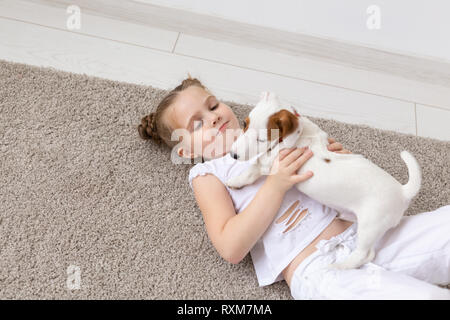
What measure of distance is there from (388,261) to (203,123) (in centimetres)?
51

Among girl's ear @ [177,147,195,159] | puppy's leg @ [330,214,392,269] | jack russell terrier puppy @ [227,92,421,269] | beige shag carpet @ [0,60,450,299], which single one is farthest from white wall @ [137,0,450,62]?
puppy's leg @ [330,214,392,269]

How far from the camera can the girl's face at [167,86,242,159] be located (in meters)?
0.97

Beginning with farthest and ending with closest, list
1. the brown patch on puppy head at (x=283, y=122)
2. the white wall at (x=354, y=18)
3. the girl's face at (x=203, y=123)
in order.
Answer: the white wall at (x=354, y=18)
the girl's face at (x=203, y=123)
the brown patch on puppy head at (x=283, y=122)

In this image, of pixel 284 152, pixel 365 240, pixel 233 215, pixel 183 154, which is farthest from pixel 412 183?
pixel 183 154

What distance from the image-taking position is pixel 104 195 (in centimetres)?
109

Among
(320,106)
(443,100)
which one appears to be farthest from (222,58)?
(443,100)

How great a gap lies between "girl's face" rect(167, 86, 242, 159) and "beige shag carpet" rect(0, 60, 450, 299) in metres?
0.17

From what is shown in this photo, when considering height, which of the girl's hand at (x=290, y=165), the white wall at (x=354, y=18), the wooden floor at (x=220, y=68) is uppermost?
the white wall at (x=354, y=18)

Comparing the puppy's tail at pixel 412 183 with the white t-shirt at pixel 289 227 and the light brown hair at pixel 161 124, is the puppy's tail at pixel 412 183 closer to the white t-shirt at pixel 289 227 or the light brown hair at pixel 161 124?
the white t-shirt at pixel 289 227

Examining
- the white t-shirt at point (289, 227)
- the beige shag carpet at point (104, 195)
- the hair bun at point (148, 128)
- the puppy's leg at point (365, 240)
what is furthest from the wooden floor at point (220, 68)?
the puppy's leg at point (365, 240)

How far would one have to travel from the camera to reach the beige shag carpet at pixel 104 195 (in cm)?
98

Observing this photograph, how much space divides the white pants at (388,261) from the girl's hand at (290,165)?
0.60ft

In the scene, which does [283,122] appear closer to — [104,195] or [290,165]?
[290,165]
